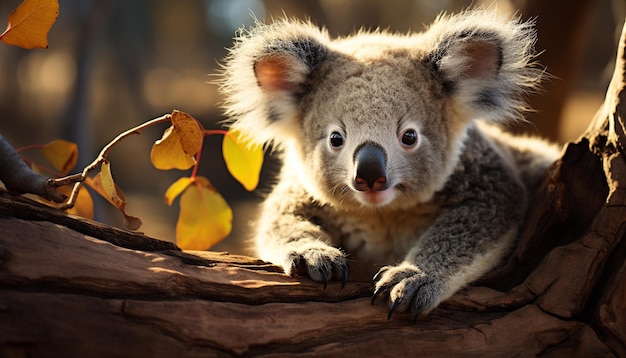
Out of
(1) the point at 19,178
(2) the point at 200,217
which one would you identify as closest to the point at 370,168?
(2) the point at 200,217

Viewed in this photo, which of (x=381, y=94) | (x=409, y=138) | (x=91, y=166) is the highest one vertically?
(x=381, y=94)

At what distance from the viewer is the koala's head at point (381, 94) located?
2309 millimetres

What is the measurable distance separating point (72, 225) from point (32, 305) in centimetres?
40

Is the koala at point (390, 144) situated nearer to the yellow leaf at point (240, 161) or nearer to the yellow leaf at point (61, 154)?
the yellow leaf at point (240, 161)

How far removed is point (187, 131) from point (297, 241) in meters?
0.60

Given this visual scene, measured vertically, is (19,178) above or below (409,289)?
above

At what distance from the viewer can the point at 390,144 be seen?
2.25 metres

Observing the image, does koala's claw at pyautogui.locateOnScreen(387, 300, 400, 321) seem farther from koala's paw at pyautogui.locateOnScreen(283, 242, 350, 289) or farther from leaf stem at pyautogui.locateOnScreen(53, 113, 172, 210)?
leaf stem at pyautogui.locateOnScreen(53, 113, 172, 210)

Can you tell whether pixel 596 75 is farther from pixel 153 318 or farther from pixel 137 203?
pixel 153 318

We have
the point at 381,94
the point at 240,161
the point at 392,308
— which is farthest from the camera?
the point at 240,161

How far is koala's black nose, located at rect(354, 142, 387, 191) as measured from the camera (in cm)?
208

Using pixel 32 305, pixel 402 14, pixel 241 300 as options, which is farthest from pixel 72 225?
pixel 402 14

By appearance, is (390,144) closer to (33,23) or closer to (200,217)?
(200,217)

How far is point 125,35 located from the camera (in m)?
10.5
